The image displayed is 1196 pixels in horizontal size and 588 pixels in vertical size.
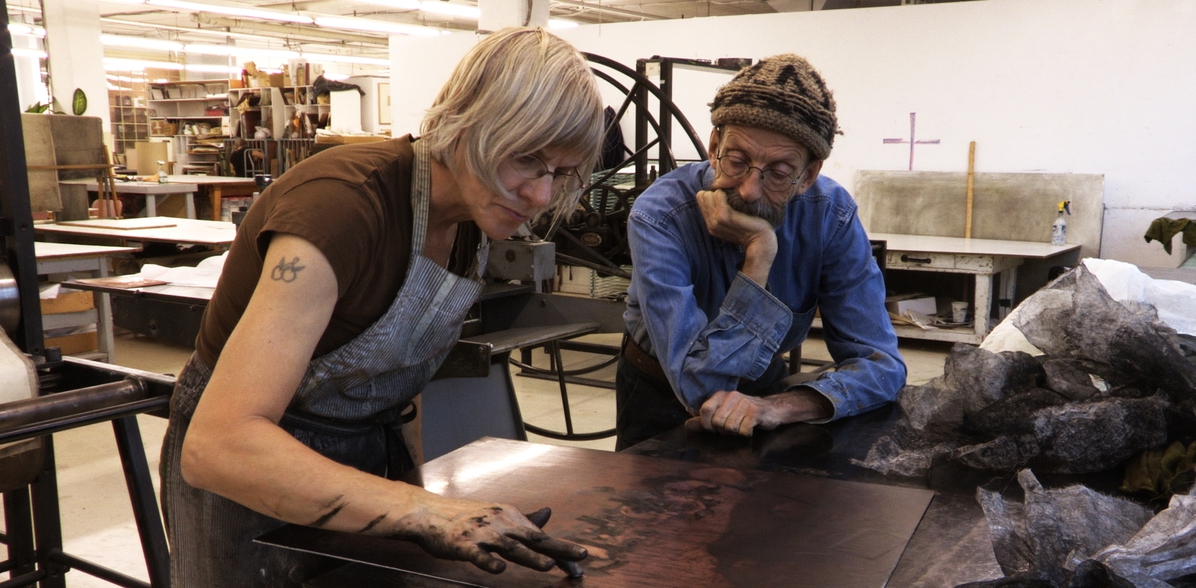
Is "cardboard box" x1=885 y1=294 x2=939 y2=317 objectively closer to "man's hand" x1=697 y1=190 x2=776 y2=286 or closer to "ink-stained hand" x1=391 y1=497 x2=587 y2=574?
"man's hand" x1=697 y1=190 x2=776 y2=286

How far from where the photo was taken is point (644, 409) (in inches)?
63.2

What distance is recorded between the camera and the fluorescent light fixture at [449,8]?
9113mm

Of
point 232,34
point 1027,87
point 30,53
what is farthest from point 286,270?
point 30,53

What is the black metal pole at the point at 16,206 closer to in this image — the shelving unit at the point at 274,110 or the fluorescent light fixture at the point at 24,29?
the shelving unit at the point at 274,110

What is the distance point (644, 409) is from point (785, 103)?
0.60m

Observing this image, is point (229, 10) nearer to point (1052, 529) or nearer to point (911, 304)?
point (911, 304)

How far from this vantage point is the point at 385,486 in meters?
0.76

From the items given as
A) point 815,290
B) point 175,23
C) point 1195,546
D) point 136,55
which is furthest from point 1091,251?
point 136,55

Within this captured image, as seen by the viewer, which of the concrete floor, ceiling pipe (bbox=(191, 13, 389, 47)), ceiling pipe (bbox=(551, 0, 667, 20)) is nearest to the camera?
the concrete floor

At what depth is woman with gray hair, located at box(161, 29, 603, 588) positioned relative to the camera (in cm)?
76

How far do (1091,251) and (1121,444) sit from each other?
5.08m

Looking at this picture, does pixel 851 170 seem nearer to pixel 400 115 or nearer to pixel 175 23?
pixel 400 115

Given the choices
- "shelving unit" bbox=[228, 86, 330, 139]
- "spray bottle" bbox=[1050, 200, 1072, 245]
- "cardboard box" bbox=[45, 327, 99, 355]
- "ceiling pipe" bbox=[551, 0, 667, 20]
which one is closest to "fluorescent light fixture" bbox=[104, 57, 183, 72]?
"shelving unit" bbox=[228, 86, 330, 139]

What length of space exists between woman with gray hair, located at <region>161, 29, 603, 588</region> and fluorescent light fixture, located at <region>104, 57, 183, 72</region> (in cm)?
1410
